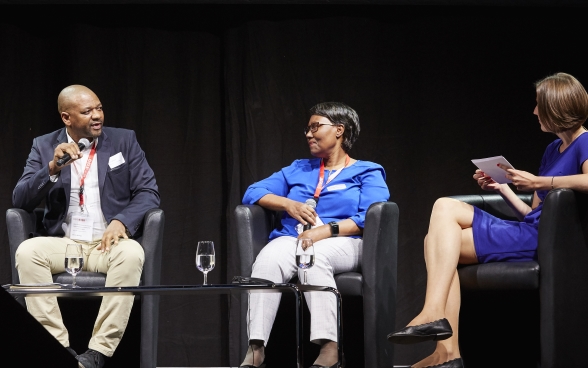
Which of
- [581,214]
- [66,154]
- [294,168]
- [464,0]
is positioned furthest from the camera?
[464,0]

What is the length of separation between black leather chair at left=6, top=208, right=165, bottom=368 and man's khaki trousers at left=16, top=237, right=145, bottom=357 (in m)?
0.06

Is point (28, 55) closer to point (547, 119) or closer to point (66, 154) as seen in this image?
point (66, 154)

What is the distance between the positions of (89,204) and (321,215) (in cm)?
115

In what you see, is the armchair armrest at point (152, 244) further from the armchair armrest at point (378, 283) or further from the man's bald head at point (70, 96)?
the armchair armrest at point (378, 283)

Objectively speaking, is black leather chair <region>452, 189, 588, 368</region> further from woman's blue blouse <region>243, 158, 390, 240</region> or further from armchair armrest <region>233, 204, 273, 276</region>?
armchair armrest <region>233, 204, 273, 276</region>

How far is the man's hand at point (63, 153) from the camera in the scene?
340cm

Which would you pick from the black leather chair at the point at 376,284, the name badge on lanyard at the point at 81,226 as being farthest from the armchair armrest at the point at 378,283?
the name badge on lanyard at the point at 81,226

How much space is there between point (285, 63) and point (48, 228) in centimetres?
171

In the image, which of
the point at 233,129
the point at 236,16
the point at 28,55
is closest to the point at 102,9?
the point at 28,55

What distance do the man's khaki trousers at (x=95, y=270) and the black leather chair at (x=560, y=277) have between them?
5.20ft

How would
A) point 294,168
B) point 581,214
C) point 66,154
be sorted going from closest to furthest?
point 581,214 → point 66,154 → point 294,168

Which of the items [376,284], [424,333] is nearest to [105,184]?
[376,284]

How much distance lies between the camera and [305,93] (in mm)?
4465

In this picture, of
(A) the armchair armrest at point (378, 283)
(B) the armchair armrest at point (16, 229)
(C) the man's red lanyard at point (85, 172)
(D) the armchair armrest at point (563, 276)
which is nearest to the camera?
(D) the armchair armrest at point (563, 276)
